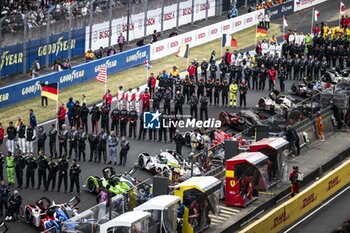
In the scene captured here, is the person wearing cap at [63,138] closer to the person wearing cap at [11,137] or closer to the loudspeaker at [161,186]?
the person wearing cap at [11,137]

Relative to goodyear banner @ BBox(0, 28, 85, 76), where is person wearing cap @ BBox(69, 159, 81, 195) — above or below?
below

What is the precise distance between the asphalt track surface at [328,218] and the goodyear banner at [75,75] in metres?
17.7

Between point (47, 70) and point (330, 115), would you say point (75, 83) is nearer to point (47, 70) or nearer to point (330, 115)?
point (47, 70)

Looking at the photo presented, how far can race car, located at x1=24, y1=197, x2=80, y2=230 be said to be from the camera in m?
34.8

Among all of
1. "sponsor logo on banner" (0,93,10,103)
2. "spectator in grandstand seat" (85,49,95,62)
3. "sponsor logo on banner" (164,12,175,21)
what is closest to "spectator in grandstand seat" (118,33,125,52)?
"spectator in grandstand seat" (85,49,95,62)

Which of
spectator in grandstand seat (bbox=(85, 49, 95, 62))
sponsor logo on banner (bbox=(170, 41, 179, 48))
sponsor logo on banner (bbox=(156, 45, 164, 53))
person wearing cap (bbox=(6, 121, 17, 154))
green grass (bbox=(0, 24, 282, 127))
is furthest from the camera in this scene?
sponsor logo on banner (bbox=(170, 41, 179, 48))

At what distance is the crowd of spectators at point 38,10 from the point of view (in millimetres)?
54844

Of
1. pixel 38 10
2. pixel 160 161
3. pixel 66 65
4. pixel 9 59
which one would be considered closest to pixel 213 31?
pixel 38 10

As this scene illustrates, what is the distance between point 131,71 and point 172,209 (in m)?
26.8

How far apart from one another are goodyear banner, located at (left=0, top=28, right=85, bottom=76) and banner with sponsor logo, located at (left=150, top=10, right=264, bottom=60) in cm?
458

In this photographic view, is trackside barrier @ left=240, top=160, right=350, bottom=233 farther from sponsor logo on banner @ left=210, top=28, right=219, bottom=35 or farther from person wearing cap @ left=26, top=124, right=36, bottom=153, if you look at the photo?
sponsor logo on banner @ left=210, top=28, right=219, bottom=35

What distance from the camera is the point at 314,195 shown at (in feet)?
131

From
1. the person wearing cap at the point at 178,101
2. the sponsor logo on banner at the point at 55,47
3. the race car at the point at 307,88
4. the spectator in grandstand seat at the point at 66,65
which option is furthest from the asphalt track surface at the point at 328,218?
the sponsor logo on banner at the point at 55,47

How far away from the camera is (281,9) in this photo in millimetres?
75812
